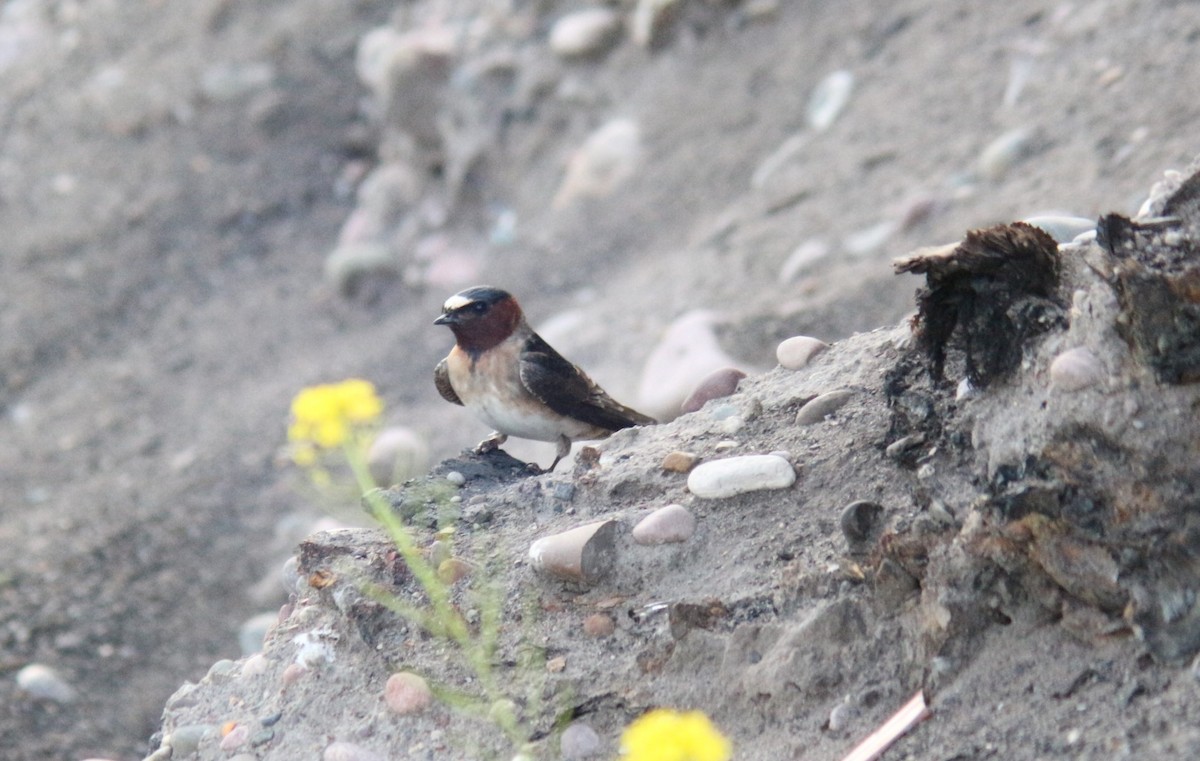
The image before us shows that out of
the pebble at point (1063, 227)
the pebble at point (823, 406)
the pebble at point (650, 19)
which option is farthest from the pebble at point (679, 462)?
the pebble at point (650, 19)

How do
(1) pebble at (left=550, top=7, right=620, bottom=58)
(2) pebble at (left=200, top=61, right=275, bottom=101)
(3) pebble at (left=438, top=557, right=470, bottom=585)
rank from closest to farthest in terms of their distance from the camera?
(3) pebble at (left=438, top=557, right=470, bottom=585) < (1) pebble at (left=550, top=7, right=620, bottom=58) < (2) pebble at (left=200, top=61, right=275, bottom=101)

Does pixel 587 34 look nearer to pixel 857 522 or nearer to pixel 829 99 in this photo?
pixel 829 99

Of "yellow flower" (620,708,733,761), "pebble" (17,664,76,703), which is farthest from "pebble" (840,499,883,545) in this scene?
"pebble" (17,664,76,703)

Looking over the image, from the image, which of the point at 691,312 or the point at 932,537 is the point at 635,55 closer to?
the point at 691,312

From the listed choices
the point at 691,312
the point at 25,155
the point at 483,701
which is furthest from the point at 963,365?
the point at 25,155

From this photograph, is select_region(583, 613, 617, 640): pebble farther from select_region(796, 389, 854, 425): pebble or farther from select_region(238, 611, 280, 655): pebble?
select_region(238, 611, 280, 655): pebble
